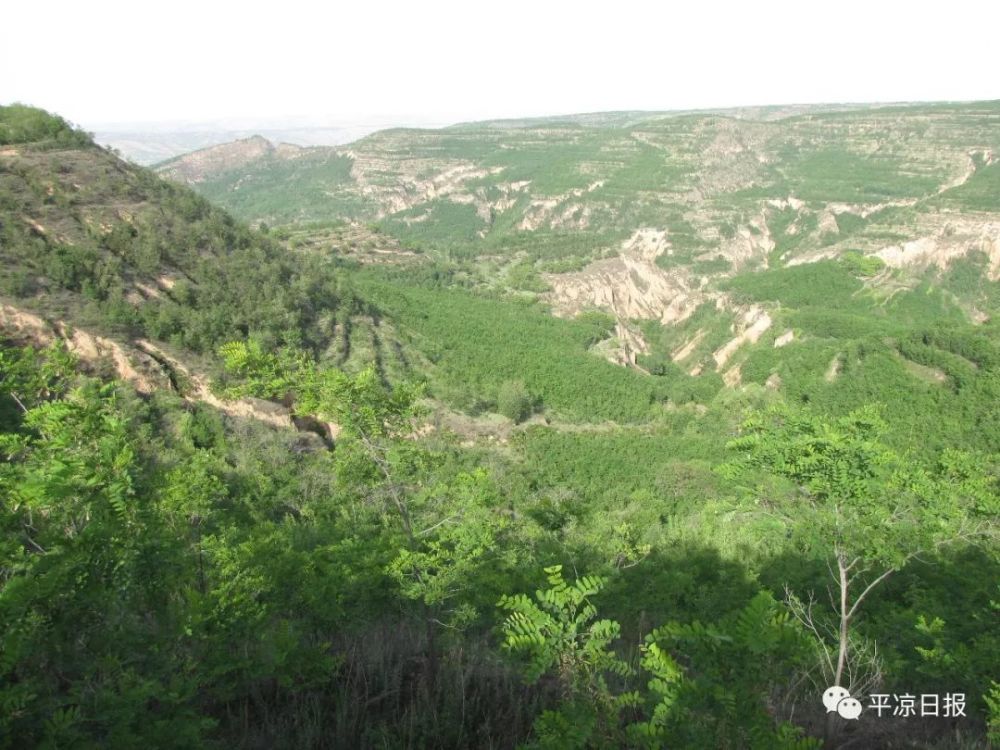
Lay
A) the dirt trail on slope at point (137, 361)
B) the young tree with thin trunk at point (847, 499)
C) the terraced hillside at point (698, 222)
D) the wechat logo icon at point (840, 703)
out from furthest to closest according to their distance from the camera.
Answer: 1. the terraced hillside at point (698, 222)
2. the dirt trail on slope at point (137, 361)
3. the young tree with thin trunk at point (847, 499)
4. the wechat logo icon at point (840, 703)

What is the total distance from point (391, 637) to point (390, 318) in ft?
130

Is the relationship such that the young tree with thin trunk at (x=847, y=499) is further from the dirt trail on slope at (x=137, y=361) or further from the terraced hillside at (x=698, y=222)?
the terraced hillside at (x=698, y=222)

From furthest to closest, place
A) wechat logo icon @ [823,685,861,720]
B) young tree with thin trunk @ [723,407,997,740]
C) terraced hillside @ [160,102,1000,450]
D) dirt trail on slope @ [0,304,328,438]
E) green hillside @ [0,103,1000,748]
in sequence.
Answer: terraced hillside @ [160,102,1000,450] → dirt trail on slope @ [0,304,328,438] → young tree with thin trunk @ [723,407,997,740] → wechat logo icon @ [823,685,861,720] → green hillside @ [0,103,1000,748]

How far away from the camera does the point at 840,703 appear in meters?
5.59

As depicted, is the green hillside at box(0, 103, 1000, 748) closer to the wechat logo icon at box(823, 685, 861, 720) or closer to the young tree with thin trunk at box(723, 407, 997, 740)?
the young tree with thin trunk at box(723, 407, 997, 740)

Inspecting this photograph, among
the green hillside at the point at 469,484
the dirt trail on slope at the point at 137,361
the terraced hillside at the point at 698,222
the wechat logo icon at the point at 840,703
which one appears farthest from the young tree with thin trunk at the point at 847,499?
the terraced hillside at the point at 698,222

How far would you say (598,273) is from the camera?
70.6 m

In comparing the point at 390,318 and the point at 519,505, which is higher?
the point at 390,318

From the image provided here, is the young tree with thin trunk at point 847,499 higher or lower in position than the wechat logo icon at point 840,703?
higher

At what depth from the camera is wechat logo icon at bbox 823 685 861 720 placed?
18.1 feet

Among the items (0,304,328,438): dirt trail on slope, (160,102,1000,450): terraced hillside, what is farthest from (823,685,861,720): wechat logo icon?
(160,102,1000,450): terraced hillside

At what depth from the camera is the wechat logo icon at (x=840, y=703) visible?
18.1 feet

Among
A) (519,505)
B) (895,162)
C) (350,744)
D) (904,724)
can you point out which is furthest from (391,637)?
(895,162)

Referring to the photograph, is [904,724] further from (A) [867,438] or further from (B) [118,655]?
(B) [118,655]
